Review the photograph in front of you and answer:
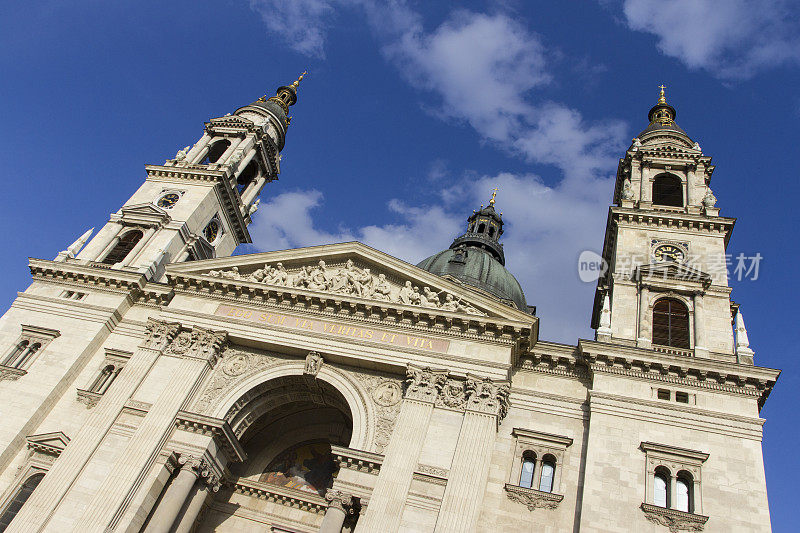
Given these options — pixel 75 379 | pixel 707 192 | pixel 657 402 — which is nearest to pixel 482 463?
pixel 657 402

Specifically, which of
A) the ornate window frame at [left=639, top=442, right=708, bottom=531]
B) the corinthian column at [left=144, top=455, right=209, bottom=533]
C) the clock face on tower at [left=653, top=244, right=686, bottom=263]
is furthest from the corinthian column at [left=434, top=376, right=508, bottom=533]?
the clock face on tower at [left=653, top=244, right=686, bottom=263]

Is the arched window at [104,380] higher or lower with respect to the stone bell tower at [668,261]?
lower

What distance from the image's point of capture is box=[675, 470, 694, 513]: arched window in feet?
60.8

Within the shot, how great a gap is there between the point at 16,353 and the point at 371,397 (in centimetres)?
1459

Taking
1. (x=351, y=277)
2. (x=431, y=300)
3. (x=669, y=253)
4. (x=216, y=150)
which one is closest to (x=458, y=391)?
(x=431, y=300)

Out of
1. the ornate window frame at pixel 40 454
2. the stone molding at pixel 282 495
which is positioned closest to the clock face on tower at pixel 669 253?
the stone molding at pixel 282 495

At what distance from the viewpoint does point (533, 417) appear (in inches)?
850

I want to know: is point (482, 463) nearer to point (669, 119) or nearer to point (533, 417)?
point (533, 417)

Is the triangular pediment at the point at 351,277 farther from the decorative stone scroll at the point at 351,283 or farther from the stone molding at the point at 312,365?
the stone molding at the point at 312,365

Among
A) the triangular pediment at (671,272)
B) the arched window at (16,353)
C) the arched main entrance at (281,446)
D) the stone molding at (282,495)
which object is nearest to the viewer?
the stone molding at (282,495)

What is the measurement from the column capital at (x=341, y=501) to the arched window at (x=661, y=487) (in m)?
8.92

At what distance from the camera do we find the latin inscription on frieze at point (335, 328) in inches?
898

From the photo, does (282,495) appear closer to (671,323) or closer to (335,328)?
(335,328)

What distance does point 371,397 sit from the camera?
72.5 feet
